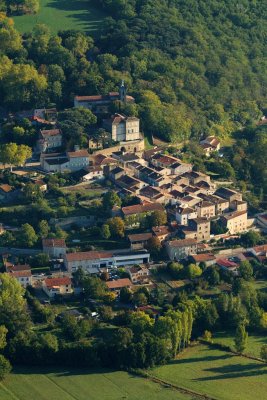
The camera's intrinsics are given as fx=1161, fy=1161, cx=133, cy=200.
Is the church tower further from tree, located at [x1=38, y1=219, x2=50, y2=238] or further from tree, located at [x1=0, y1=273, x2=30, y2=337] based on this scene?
tree, located at [x1=0, y1=273, x2=30, y2=337]

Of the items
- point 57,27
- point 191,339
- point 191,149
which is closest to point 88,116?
point 191,149

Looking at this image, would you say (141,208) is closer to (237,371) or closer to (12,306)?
(12,306)

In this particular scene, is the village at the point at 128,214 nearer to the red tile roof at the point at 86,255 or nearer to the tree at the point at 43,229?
the red tile roof at the point at 86,255

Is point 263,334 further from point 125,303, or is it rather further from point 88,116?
point 88,116

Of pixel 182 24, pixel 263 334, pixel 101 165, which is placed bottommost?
pixel 263 334

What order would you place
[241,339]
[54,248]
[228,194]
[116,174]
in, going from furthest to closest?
[116,174], [228,194], [54,248], [241,339]

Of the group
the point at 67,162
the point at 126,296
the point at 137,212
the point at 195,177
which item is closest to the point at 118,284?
the point at 126,296

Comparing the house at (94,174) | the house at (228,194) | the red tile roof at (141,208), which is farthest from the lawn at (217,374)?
the house at (94,174)
